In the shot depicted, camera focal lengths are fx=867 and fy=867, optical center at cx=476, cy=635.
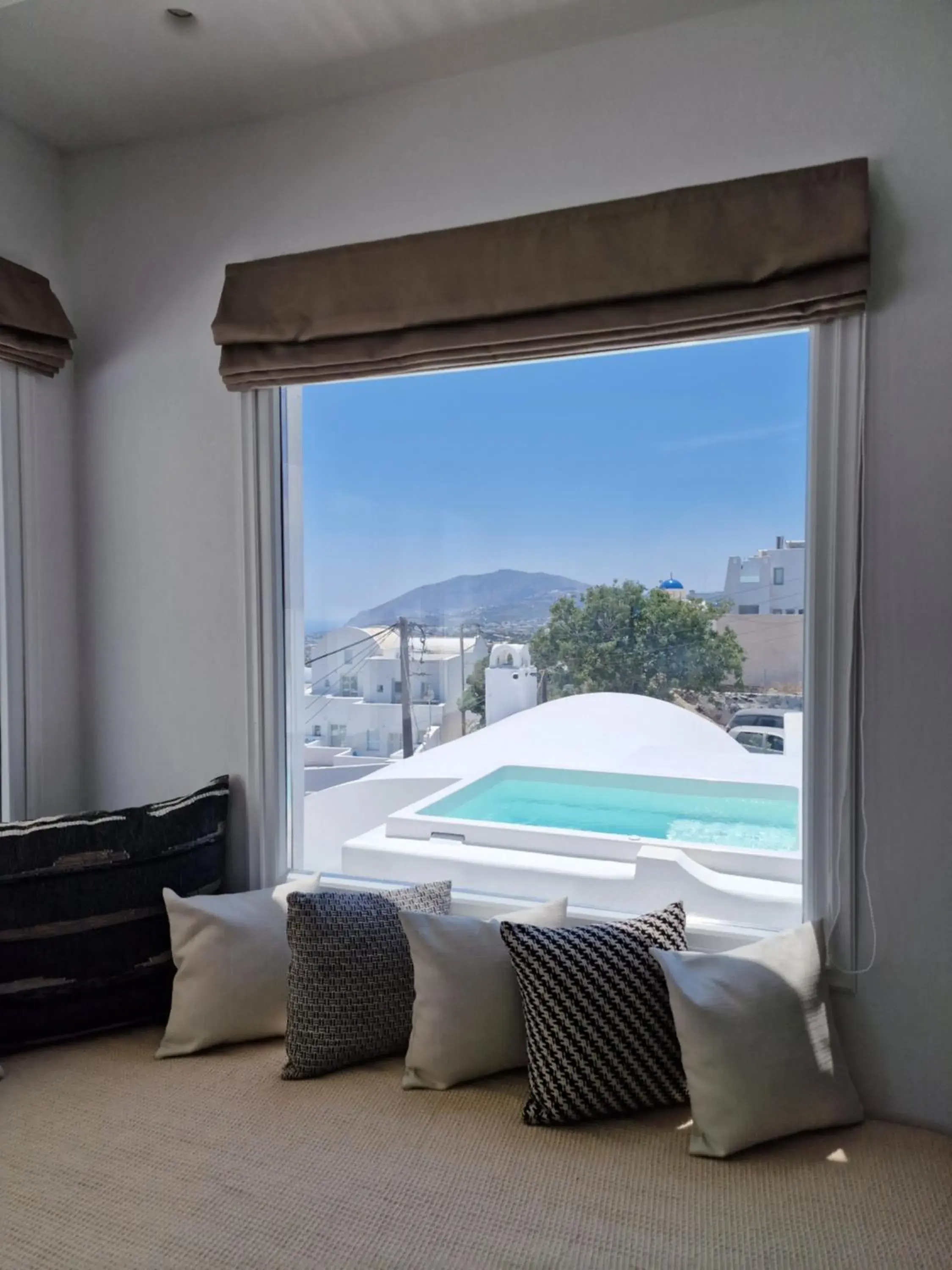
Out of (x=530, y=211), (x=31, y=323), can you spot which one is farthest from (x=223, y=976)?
(x=530, y=211)

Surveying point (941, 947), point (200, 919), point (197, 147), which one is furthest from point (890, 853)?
point (197, 147)

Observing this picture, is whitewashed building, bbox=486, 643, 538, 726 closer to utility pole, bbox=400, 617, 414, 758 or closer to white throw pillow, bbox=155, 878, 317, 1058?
utility pole, bbox=400, 617, 414, 758

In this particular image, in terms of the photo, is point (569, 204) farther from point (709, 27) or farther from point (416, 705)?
point (416, 705)

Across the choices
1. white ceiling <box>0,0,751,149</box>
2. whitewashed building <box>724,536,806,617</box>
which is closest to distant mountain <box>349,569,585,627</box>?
whitewashed building <box>724,536,806,617</box>

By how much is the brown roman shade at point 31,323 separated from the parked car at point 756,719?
1.93 m

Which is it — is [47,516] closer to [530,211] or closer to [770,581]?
[530,211]

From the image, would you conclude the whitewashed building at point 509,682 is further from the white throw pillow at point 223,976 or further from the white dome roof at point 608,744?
the white throw pillow at point 223,976

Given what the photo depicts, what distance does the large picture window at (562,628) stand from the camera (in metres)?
1.90

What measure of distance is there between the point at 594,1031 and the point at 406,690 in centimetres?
94

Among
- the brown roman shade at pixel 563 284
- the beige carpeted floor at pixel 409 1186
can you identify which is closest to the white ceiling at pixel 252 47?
the brown roman shade at pixel 563 284

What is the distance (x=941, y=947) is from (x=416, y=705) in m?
1.27

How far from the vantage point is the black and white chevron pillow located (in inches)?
65.2

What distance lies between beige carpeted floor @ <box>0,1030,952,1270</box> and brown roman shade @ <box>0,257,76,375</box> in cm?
170

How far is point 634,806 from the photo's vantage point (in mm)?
2016
